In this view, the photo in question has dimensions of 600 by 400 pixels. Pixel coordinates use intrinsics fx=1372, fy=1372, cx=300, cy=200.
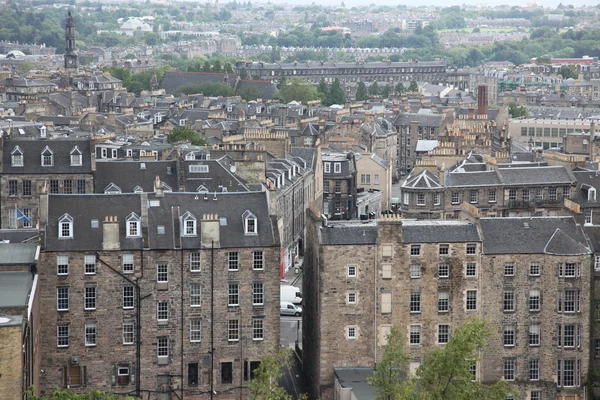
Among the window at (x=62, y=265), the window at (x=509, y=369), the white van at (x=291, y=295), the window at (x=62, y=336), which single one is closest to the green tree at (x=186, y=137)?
the white van at (x=291, y=295)

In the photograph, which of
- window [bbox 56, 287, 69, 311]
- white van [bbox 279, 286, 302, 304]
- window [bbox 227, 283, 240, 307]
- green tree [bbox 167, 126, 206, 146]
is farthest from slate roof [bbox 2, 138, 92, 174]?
green tree [bbox 167, 126, 206, 146]

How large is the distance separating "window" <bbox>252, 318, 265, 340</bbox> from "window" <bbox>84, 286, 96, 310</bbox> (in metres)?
9.42

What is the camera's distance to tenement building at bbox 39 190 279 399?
7912cm

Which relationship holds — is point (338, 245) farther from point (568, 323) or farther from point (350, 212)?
point (350, 212)

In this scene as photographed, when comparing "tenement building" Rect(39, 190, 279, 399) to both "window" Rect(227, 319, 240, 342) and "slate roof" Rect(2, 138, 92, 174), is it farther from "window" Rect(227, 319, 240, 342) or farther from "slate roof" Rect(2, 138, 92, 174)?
"slate roof" Rect(2, 138, 92, 174)

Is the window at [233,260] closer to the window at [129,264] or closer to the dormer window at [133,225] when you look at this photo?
the dormer window at [133,225]

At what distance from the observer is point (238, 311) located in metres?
80.8

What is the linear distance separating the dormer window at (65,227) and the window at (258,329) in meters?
11.9

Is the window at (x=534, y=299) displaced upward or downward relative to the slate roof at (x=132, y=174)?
downward

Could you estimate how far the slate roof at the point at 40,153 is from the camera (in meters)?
102

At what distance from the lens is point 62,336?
79.1 metres

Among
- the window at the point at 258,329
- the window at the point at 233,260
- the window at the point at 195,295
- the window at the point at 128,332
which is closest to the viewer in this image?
the window at the point at 128,332

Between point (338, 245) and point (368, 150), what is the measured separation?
81969 millimetres

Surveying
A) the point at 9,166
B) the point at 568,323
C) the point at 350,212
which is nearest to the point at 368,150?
the point at 350,212
